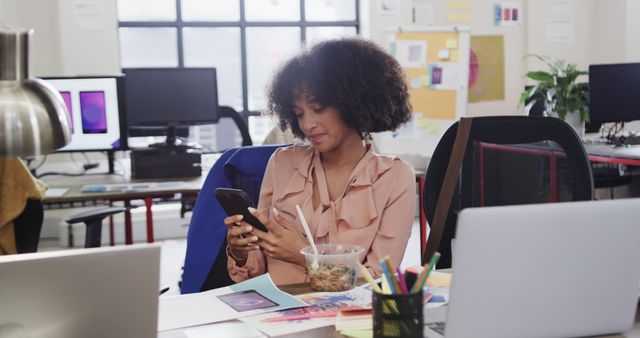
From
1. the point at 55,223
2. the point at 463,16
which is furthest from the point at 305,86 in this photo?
the point at 463,16

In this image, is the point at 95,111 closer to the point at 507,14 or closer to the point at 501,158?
the point at 501,158

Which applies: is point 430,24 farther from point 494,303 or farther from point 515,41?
point 494,303

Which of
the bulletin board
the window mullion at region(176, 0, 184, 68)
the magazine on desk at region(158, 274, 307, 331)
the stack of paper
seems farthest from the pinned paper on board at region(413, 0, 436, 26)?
the stack of paper

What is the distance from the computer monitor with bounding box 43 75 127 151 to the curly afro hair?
1944 millimetres

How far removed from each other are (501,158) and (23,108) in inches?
52.9

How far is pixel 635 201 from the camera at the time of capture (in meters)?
1.10

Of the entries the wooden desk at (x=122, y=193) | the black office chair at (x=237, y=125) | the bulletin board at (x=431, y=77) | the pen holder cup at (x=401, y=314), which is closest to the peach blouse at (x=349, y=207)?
the pen holder cup at (x=401, y=314)

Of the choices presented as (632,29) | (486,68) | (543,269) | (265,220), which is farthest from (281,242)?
(632,29)

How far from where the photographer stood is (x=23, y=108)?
89 cm

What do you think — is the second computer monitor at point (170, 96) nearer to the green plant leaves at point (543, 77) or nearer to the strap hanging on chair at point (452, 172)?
the green plant leaves at point (543, 77)

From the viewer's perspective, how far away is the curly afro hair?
6.21ft

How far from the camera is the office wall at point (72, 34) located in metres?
5.14

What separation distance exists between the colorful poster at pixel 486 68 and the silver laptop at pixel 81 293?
5.19 meters

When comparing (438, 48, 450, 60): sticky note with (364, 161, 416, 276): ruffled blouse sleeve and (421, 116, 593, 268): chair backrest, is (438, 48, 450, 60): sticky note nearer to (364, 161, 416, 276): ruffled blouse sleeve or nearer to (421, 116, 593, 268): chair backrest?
(421, 116, 593, 268): chair backrest
